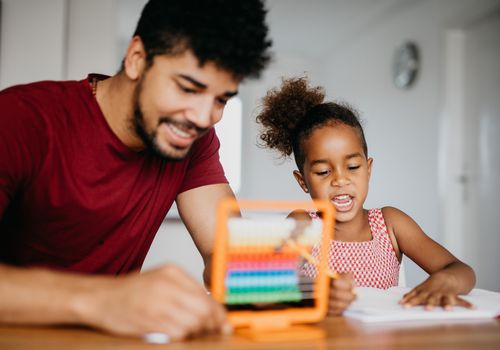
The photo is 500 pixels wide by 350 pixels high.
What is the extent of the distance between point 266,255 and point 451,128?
13.0 feet

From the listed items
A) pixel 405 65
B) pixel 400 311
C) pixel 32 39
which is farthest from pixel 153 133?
pixel 405 65

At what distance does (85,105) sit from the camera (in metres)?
1.23

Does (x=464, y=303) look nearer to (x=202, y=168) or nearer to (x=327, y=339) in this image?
(x=327, y=339)

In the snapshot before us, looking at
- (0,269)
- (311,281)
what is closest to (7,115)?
(0,269)

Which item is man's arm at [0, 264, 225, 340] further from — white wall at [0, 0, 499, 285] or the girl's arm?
white wall at [0, 0, 499, 285]

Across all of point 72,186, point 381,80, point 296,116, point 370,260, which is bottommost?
point 370,260

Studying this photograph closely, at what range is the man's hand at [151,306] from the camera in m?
0.70

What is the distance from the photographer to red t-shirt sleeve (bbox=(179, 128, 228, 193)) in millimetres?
1429

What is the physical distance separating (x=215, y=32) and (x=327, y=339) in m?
0.62

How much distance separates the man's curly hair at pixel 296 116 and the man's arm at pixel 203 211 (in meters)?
0.42

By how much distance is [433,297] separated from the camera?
1015 mm

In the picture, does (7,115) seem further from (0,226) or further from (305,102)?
(305,102)

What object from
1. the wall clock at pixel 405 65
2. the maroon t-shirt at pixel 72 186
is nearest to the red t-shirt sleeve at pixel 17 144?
the maroon t-shirt at pixel 72 186

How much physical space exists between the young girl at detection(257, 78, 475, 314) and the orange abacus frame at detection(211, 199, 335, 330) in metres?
0.76
